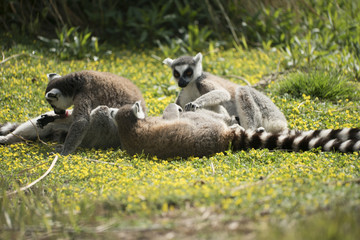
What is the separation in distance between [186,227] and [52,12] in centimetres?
819

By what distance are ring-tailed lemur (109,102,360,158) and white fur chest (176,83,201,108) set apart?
1.15 meters

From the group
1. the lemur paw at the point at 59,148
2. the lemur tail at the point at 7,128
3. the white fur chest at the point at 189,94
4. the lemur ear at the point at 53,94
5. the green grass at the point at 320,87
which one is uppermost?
the lemur ear at the point at 53,94

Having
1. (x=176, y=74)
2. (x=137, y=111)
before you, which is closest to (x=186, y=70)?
(x=176, y=74)

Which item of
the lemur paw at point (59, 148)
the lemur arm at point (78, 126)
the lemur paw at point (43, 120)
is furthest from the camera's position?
the lemur paw at point (43, 120)

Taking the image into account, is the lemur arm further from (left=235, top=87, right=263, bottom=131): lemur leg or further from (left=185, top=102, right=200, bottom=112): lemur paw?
(left=235, top=87, right=263, bottom=131): lemur leg

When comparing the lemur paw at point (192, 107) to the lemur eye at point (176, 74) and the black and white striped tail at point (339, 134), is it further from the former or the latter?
the black and white striped tail at point (339, 134)

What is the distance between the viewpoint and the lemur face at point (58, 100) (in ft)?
17.9

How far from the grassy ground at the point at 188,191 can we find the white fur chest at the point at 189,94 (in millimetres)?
491

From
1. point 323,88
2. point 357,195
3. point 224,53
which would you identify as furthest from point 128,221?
point 224,53

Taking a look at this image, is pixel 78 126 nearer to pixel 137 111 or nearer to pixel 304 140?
pixel 137 111

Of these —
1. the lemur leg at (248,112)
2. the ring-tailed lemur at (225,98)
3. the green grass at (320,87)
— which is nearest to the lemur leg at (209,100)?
the ring-tailed lemur at (225,98)

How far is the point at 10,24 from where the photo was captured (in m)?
10.0

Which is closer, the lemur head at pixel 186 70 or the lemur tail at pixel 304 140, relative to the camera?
the lemur tail at pixel 304 140

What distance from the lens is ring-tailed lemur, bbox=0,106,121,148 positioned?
5336 millimetres
